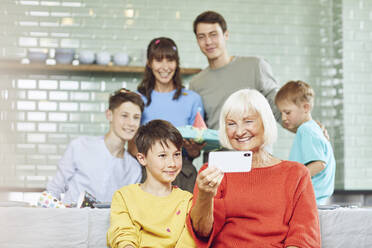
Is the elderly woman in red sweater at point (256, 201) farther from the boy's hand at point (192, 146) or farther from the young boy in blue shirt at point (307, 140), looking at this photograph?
the boy's hand at point (192, 146)

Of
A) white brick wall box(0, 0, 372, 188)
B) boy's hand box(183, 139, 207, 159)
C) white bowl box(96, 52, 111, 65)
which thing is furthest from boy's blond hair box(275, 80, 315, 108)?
white bowl box(96, 52, 111, 65)

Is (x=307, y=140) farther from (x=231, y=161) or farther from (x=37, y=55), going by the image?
(x=37, y=55)

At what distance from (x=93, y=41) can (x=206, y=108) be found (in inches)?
100

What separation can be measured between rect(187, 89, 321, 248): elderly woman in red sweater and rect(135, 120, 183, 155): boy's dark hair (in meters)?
0.38

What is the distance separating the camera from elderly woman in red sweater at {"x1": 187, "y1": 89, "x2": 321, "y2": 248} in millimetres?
1641

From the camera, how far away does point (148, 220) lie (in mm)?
1896

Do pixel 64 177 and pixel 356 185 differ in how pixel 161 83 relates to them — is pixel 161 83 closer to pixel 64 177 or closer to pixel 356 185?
pixel 64 177

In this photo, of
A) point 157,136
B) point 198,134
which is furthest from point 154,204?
point 198,134

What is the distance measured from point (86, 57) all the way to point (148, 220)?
11.4ft

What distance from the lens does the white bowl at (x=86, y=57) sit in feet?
16.5

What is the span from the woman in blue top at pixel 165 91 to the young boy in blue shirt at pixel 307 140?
22.5 inches

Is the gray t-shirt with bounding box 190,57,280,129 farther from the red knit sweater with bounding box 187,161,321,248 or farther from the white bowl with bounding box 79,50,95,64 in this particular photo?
the white bowl with bounding box 79,50,95,64

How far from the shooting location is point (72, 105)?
17.2 feet

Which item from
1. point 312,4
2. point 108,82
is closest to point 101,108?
point 108,82
